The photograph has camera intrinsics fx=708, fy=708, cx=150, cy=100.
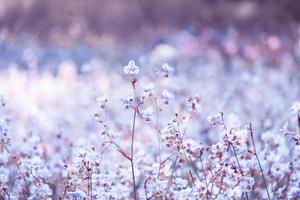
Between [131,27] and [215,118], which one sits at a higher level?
[131,27]

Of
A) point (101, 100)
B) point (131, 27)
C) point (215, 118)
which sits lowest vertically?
point (215, 118)

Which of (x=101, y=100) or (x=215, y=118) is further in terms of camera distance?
(x=101, y=100)

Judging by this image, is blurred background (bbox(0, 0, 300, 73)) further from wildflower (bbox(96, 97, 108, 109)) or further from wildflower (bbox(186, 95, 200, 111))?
wildflower (bbox(186, 95, 200, 111))

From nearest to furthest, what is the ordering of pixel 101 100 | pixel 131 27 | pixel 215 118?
pixel 215 118, pixel 101 100, pixel 131 27

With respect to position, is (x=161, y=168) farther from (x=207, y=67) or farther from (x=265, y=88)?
(x=207, y=67)

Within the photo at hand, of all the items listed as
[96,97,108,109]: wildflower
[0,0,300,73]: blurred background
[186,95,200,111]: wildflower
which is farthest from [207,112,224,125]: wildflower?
Result: [0,0,300,73]: blurred background

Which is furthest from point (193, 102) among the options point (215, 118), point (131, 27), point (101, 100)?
point (131, 27)

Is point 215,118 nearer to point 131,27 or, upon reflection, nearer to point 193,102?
point 193,102

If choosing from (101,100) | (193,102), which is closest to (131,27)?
(101,100)

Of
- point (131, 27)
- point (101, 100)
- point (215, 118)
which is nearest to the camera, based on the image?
point (215, 118)

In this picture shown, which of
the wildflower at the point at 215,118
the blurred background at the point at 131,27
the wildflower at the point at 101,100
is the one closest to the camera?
the wildflower at the point at 215,118

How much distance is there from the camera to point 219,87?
23.0 ft

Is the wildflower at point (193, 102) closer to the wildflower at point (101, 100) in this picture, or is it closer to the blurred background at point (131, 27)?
the wildflower at point (101, 100)

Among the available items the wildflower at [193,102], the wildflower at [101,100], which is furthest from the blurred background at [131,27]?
the wildflower at [193,102]
